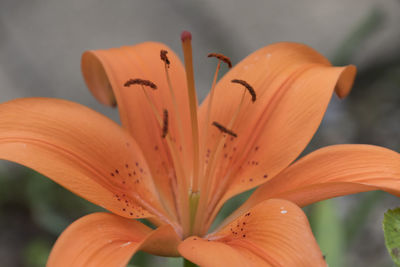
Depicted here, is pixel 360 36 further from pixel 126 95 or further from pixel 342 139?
pixel 126 95

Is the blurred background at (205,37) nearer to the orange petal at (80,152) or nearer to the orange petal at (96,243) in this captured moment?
the orange petal at (80,152)

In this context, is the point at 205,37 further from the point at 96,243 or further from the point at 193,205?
A: the point at 96,243

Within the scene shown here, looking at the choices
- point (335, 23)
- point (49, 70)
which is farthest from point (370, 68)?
point (49, 70)

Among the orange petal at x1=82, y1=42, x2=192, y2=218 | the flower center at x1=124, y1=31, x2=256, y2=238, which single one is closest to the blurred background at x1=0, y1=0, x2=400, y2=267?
the orange petal at x1=82, y1=42, x2=192, y2=218

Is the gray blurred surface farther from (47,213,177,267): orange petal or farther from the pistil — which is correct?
(47,213,177,267): orange petal

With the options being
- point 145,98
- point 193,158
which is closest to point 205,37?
point 145,98

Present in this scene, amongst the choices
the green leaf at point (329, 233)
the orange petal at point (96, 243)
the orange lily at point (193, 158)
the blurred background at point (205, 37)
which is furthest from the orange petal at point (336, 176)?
the blurred background at point (205, 37)
